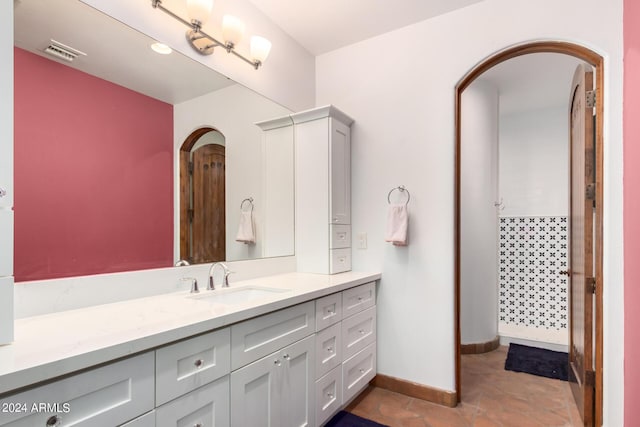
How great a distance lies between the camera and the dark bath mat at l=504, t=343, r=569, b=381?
8.86ft

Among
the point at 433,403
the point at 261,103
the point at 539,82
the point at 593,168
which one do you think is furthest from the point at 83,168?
the point at 539,82

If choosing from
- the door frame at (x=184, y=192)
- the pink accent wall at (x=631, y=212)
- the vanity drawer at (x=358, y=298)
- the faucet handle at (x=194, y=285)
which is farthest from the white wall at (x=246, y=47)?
the pink accent wall at (x=631, y=212)

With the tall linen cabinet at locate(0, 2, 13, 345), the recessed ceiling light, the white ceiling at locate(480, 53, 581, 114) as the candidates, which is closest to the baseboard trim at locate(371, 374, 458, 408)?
the tall linen cabinet at locate(0, 2, 13, 345)

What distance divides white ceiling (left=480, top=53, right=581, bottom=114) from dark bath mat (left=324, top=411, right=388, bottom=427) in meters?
2.96

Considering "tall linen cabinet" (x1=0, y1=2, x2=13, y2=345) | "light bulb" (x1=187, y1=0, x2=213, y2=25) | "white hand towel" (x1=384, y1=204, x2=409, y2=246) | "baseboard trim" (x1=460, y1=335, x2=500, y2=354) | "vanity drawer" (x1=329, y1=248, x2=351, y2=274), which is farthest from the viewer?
"baseboard trim" (x1=460, y1=335, x2=500, y2=354)

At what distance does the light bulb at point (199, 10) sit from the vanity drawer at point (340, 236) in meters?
1.45

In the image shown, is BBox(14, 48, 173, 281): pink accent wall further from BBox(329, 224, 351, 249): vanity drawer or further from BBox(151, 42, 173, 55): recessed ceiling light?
BBox(329, 224, 351, 249): vanity drawer

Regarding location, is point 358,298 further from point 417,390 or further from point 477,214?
point 477,214

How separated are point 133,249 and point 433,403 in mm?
2039

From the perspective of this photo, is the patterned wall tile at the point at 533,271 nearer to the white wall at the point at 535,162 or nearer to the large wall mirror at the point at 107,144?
the white wall at the point at 535,162

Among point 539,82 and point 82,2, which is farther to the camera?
point 539,82

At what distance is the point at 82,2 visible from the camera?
1.39 metres

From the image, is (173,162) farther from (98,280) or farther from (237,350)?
(237,350)

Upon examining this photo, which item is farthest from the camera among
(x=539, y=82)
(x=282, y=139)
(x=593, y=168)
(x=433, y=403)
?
(x=539, y=82)
